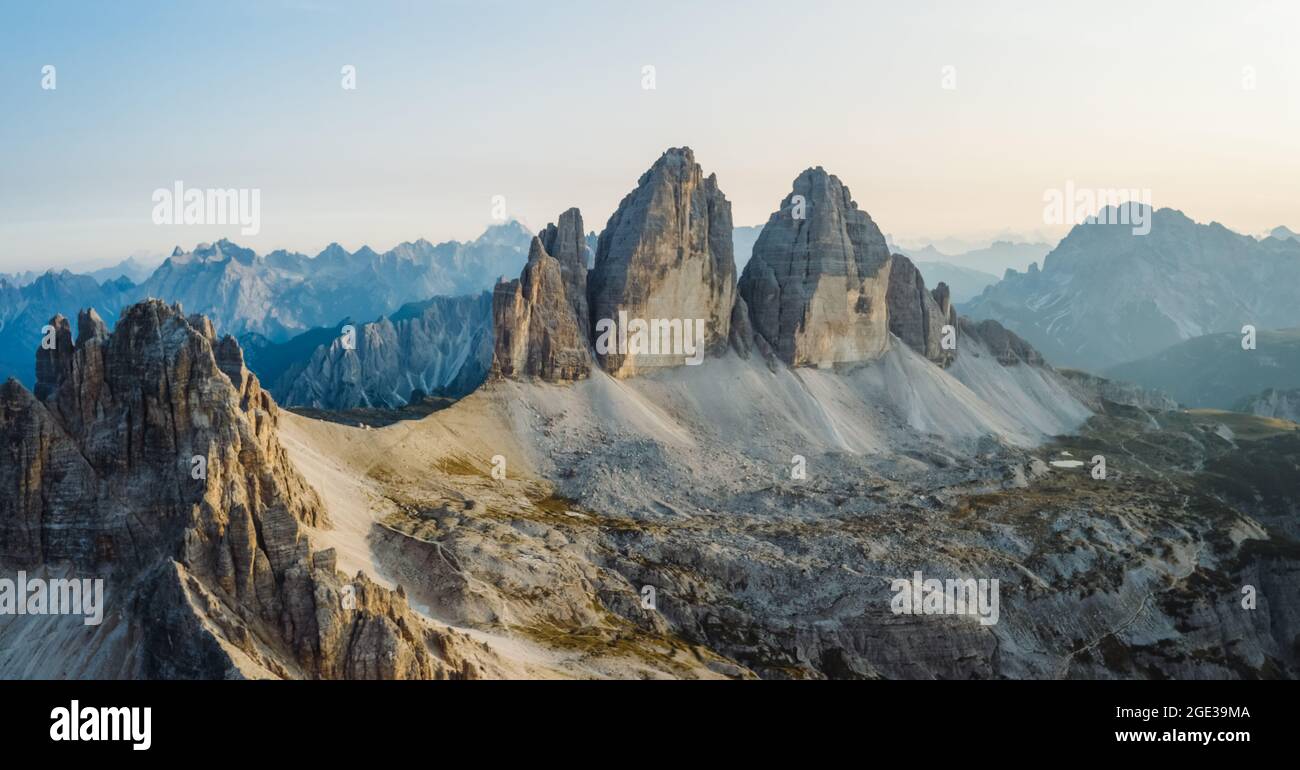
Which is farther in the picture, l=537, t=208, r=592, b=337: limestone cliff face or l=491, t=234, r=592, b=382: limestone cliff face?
l=537, t=208, r=592, b=337: limestone cliff face

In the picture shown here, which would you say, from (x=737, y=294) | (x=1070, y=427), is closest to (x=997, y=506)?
(x=737, y=294)

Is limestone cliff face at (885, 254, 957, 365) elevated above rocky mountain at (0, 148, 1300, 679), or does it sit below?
above

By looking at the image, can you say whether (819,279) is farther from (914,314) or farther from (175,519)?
(175,519)

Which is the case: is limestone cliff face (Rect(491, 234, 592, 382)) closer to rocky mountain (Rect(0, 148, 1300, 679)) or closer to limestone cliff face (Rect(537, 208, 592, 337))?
rocky mountain (Rect(0, 148, 1300, 679))

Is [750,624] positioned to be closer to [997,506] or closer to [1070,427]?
[997,506]

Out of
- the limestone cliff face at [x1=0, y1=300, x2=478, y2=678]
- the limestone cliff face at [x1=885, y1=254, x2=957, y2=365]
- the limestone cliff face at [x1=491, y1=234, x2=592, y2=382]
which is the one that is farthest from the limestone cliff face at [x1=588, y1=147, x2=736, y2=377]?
the limestone cliff face at [x1=0, y1=300, x2=478, y2=678]

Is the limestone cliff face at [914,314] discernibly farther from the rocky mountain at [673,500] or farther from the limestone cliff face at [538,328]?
the limestone cliff face at [538,328]

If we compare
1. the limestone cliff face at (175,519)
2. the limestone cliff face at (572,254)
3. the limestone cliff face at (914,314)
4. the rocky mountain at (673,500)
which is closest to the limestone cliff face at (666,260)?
the rocky mountain at (673,500)
